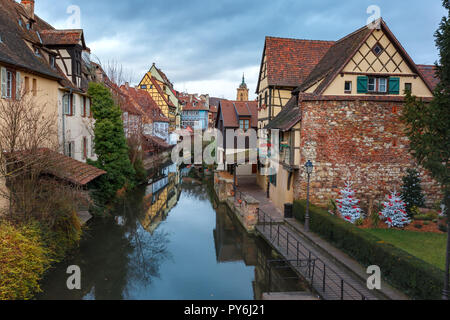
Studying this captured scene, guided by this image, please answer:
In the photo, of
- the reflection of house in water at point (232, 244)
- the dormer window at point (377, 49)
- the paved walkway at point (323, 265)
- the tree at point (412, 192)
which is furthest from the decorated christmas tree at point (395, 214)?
the dormer window at point (377, 49)

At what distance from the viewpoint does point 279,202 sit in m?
18.9

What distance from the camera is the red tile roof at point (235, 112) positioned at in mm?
31545

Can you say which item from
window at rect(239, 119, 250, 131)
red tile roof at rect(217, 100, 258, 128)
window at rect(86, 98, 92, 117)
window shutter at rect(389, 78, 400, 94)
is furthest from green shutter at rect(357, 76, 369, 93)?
window at rect(239, 119, 250, 131)

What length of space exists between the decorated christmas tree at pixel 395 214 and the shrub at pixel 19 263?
1213 centimetres

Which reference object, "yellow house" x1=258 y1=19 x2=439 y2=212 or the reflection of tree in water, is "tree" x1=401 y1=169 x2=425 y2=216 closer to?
"yellow house" x1=258 y1=19 x2=439 y2=212

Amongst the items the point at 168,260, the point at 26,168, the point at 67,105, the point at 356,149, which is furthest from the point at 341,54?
the point at 67,105

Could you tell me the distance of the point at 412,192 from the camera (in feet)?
49.2

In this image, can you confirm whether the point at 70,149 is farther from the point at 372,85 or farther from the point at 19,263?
the point at 372,85

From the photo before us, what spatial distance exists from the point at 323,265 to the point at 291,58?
1553 centimetres

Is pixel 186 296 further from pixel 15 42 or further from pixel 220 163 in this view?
pixel 220 163

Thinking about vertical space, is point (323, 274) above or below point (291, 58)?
below

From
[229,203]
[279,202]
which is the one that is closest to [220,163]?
[229,203]

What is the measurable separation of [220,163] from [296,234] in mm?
21482
